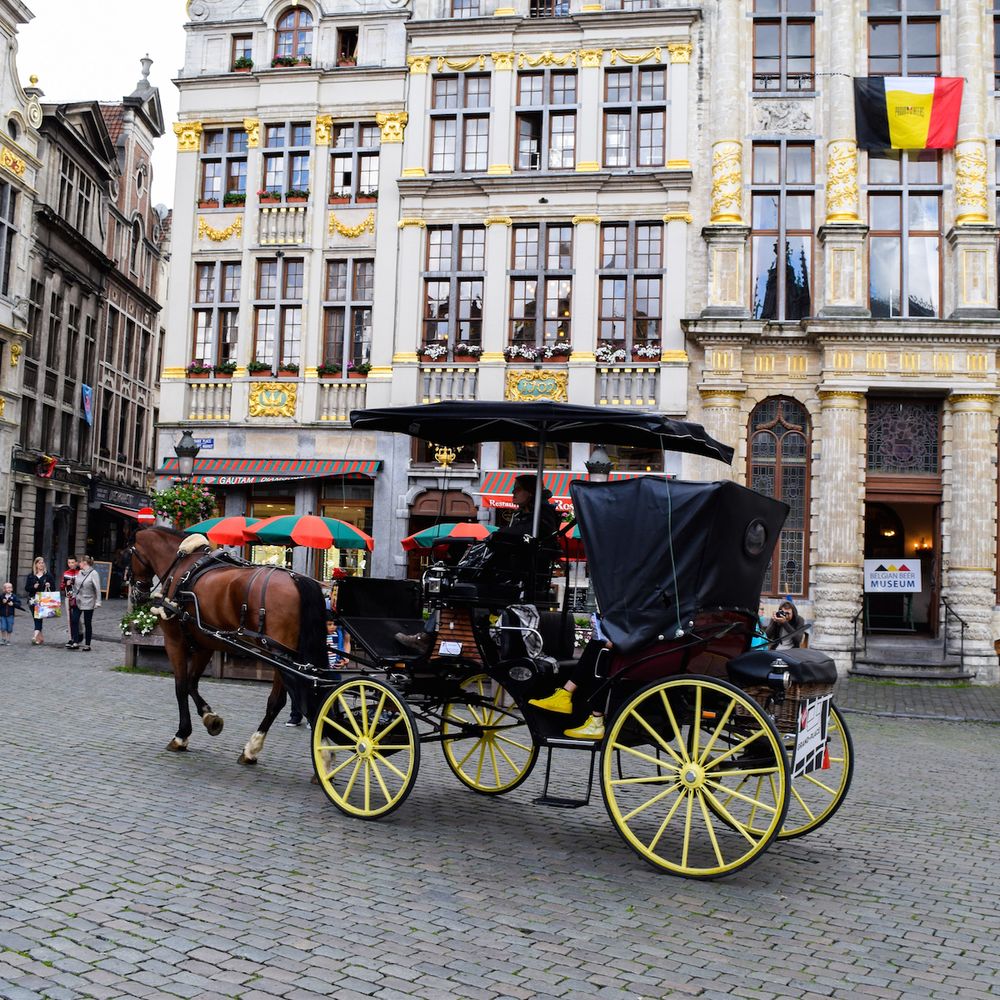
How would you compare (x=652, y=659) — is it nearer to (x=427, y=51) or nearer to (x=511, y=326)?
(x=511, y=326)

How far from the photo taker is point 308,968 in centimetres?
496

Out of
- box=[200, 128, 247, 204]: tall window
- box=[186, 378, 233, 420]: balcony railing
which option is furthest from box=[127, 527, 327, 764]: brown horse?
box=[200, 128, 247, 204]: tall window

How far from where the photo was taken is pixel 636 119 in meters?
26.3

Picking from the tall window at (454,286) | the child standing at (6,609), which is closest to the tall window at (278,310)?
the tall window at (454,286)

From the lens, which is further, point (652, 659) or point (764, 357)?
point (764, 357)

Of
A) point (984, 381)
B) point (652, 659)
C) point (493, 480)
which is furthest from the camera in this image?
point (493, 480)

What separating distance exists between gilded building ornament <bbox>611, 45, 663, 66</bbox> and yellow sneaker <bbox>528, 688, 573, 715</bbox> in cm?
2230

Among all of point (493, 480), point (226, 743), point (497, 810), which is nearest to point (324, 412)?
point (493, 480)

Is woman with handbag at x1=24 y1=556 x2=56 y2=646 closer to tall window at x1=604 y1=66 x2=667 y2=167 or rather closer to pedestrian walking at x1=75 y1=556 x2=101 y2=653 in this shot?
pedestrian walking at x1=75 y1=556 x2=101 y2=653

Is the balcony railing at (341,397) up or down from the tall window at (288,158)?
down

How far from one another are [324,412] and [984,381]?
596 inches

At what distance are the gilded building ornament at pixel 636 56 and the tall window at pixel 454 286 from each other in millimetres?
5195

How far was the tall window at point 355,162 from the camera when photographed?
27500 millimetres

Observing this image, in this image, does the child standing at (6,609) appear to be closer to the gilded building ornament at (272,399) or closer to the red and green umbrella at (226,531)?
the red and green umbrella at (226,531)
